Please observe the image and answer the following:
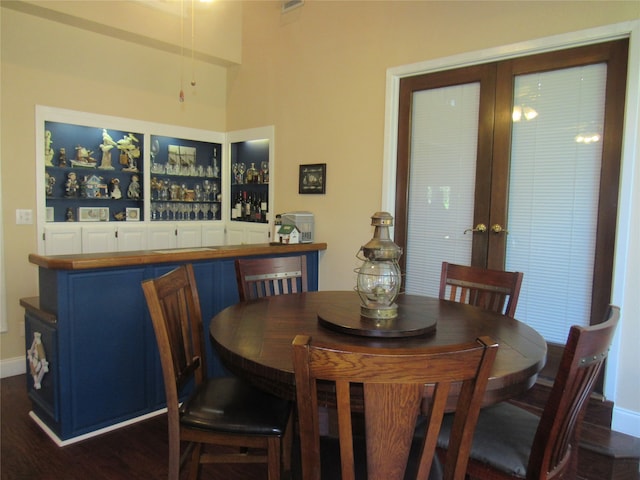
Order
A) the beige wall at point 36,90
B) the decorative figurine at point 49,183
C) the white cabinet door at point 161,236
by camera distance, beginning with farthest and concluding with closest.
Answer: the white cabinet door at point 161,236, the decorative figurine at point 49,183, the beige wall at point 36,90

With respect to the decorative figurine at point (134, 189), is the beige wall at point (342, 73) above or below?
above

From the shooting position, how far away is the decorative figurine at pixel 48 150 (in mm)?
3848

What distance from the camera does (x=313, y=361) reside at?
3.23ft

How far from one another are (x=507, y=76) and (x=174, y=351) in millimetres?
2747

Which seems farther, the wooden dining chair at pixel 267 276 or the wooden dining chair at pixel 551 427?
the wooden dining chair at pixel 267 276

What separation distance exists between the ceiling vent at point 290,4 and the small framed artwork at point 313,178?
150 cm

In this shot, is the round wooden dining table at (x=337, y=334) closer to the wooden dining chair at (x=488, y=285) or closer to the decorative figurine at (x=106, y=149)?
the wooden dining chair at (x=488, y=285)

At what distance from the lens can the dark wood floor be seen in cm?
225

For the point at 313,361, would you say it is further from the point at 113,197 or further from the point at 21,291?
the point at 113,197

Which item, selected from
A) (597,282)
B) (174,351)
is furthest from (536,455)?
(597,282)

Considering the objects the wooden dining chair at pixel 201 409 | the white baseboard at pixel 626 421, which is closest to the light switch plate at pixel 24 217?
the wooden dining chair at pixel 201 409

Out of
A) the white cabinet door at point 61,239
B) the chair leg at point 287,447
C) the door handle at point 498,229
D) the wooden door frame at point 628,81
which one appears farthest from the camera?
the white cabinet door at point 61,239

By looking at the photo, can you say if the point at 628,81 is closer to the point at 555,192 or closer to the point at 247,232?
the point at 555,192

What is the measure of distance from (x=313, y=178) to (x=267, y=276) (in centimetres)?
186
